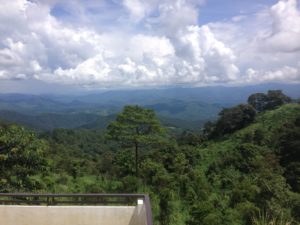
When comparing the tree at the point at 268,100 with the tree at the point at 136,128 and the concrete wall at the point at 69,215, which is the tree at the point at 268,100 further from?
the concrete wall at the point at 69,215

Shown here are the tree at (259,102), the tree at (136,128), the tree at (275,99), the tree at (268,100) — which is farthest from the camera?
the tree at (259,102)

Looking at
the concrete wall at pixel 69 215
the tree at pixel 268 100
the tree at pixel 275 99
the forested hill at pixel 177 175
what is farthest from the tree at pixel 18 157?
the tree at pixel 275 99

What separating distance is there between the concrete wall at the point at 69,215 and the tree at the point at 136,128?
1459 cm

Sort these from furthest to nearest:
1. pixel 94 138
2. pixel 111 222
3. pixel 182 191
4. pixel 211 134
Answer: pixel 94 138
pixel 211 134
pixel 182 191
pixel 111 222

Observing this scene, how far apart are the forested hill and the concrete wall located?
2551mm

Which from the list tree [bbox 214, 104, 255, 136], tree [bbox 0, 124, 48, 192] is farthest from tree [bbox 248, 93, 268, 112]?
tree [bbox 0, 124, 48, 192]

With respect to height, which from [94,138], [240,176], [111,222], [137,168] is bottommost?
[94,138]

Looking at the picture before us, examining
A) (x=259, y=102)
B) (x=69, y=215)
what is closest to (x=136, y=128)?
(x=69, y=215)

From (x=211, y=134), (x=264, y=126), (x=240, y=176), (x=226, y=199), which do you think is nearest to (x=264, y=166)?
(x=240, y=176)

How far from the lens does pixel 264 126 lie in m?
50.4

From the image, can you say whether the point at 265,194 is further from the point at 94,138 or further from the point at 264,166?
the point at 94,138

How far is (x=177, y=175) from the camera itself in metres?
26.2

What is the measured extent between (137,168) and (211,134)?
41.9 m

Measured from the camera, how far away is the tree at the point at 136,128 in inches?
856
